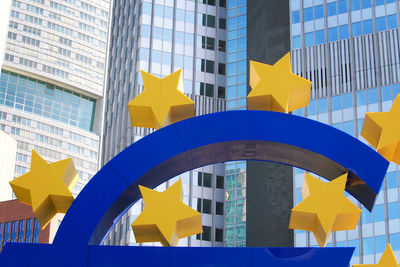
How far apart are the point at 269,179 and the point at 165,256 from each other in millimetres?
53739


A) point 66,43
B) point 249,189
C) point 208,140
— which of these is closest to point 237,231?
point 249,189

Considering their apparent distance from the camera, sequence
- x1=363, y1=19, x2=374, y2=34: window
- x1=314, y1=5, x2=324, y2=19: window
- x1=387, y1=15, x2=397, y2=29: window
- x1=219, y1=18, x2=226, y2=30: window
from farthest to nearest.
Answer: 1. x1=219, y1=18, x2=226, y2=30: window
2. x1=314, y1=5, x2=324, y2=19: window
3. x1=363, y1=19, x2=374, y2=34: window
4. x1=387, y1=15, x2=397, y2=29: window

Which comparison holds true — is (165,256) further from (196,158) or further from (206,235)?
(206,235)

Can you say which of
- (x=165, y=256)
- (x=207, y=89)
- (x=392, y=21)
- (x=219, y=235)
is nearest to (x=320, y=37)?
(x=392, y=21)

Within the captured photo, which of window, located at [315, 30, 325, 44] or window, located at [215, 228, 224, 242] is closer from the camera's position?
window, located at [315, 30, 325, 44]

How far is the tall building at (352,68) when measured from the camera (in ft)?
167

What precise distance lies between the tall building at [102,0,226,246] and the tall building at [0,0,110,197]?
143ft

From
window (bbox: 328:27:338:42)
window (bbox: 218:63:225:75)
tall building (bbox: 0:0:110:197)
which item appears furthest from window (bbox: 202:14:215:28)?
tall building (bbox: 0:0:110:197)

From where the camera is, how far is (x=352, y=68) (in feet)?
188

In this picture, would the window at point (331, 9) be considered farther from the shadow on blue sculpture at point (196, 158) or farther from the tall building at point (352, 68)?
the shadow on blue sculpture at point (196, 158)

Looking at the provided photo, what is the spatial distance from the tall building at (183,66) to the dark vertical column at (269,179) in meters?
7.12

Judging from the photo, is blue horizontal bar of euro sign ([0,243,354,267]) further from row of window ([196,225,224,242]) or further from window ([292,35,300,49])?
row of window ([196,225,224,242])

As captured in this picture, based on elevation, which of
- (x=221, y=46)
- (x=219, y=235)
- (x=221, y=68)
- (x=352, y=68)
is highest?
(x=221, y=46)

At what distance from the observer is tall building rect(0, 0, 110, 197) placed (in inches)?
4781
